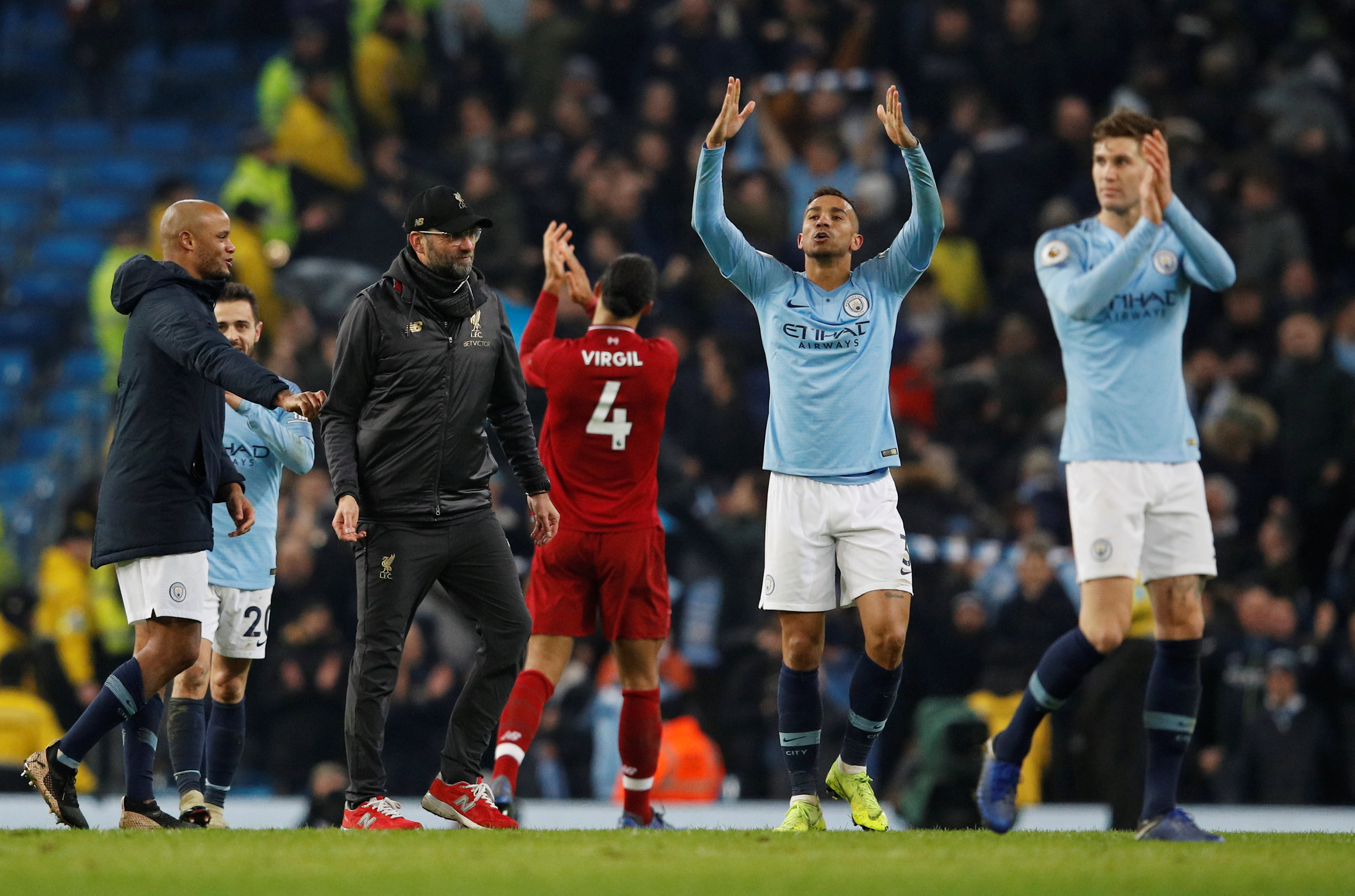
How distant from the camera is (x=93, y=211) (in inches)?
730

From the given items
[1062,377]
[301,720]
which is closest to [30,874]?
[301,720]

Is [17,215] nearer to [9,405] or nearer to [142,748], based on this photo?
[9,405]

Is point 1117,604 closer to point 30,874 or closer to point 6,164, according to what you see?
point 30,874

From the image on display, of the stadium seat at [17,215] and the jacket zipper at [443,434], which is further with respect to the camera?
the stadium seat at [17,215]

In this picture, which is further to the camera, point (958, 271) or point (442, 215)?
point (958, 271)

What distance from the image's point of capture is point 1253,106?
14789mm

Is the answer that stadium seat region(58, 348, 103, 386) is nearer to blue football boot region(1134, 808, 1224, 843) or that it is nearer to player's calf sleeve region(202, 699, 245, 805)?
player's calf sleeve region(202, 699, 245, 805)

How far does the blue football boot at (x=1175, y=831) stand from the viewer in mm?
6516

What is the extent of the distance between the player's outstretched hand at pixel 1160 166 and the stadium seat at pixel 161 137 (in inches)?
582

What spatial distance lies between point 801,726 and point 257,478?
2907 mm

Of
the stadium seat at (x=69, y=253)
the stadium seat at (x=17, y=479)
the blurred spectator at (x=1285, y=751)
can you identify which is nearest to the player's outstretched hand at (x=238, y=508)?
the blurred spectator at (x=1285, y=751)

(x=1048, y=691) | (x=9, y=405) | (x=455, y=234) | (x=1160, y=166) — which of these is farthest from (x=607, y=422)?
(x=9, y=405)

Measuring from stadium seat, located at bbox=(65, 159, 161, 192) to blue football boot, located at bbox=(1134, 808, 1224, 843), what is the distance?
49.1 ft

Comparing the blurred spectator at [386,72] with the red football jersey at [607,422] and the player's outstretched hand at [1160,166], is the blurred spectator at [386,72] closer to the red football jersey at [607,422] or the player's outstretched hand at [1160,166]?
the red football jersey at [607,422]
